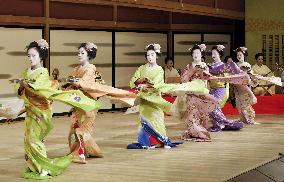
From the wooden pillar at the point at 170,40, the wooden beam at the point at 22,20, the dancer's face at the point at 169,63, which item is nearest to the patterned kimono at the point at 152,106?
the wooden beam at the point at 22,20

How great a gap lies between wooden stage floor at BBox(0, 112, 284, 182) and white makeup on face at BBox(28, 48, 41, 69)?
1.18 m

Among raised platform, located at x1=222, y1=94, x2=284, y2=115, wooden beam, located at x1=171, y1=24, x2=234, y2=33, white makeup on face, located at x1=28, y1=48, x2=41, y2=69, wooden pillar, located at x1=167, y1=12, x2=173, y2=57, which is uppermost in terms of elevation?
wooden beam, located at x1=171, y1=24, x2=234, y2=33

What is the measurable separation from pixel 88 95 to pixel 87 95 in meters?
0.01

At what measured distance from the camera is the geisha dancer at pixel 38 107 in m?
6.15

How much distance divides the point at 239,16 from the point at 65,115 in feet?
17.4

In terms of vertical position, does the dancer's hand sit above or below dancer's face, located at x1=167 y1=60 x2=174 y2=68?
below

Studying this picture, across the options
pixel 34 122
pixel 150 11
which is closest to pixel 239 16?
pixel 150 11

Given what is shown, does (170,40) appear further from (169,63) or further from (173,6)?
(173,6)

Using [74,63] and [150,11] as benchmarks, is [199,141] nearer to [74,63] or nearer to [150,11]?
[74,63]

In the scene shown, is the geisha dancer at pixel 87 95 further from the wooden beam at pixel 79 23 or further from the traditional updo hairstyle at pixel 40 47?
the wooden beam at pixel 79 23

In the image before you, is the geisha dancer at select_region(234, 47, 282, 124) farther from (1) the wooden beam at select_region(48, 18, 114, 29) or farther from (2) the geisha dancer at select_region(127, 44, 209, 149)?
(1) the wooden beam at select_region(48, 18, 114, 29)

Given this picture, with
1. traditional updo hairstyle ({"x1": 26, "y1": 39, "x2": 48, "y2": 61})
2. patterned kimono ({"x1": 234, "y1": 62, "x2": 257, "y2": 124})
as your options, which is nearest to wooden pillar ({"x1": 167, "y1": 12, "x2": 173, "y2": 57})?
patterned kimono ({"x1": 234, "y1": 62, "x2": 257, "y2": 124})

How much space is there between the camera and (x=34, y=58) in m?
6.33

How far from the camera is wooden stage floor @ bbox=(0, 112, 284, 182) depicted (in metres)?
6.40
